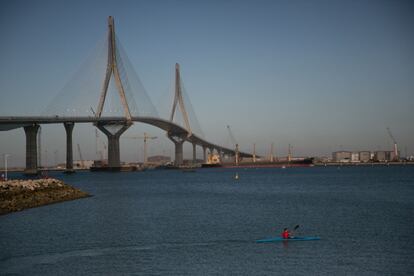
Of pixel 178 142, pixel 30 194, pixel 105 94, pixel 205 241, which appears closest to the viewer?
pixel 205 241

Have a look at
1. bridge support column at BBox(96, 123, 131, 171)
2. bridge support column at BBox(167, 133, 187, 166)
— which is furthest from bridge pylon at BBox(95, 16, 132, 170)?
bridge support column at BBox(167, 133, 187, 166)

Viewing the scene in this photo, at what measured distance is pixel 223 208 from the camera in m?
41.3

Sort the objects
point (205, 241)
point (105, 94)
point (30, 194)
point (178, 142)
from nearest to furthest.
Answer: point (205, 241), point (30, 194), point (105, 94), point (178, 142)

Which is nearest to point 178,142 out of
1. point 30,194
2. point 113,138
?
point 113,138

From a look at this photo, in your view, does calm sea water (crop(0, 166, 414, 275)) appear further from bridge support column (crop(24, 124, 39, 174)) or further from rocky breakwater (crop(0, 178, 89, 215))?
bridge support column (crop(24, 124, 39, 174))

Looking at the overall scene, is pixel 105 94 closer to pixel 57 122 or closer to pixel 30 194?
pixel 57 122

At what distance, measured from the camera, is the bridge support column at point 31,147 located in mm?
90188

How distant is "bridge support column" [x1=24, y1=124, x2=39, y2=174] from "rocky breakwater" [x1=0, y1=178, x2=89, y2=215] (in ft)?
130

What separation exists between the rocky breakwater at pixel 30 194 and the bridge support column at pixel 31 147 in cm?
3977

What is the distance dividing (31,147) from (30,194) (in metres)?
49.3

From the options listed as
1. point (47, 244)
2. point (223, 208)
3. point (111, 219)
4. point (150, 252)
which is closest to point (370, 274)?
point (150, 252)

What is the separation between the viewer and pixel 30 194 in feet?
142

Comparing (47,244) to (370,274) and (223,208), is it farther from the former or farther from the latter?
(223,208)

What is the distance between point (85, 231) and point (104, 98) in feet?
205
